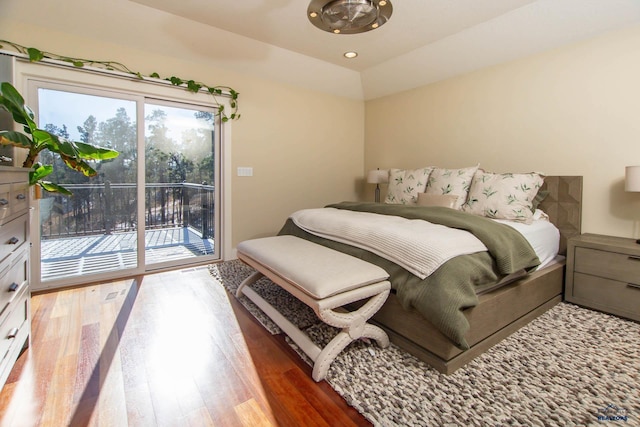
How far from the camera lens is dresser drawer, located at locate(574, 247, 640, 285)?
84.7 inches

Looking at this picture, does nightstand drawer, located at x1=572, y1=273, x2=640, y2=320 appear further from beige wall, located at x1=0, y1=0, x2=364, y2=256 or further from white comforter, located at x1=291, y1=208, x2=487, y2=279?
beige wall, located at x1=0, y1=0, x2=364, y2=256

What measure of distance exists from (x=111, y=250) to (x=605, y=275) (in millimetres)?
4274

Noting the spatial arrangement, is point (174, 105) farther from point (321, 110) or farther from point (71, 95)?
point (321, 110)

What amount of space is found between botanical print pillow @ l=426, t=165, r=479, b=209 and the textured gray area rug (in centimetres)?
137

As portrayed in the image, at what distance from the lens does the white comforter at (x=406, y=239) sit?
168cm

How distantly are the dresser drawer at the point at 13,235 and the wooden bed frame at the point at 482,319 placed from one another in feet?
6.35

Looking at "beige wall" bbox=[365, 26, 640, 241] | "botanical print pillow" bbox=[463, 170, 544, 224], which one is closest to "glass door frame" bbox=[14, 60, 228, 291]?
"beige wall" bbox=[365, 26, 640, 241]

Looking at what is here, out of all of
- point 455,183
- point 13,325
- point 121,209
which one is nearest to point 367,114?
point 455,183

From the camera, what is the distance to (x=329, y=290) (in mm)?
1537

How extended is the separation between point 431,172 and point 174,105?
2870 mm

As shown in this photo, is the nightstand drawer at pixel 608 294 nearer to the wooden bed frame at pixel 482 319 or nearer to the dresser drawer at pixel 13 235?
the wooden bed frame at pixel 482 319

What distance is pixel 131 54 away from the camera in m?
2.96

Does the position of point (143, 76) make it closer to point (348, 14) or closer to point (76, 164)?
point (76, 164)

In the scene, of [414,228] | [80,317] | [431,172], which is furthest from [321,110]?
[80,317]
